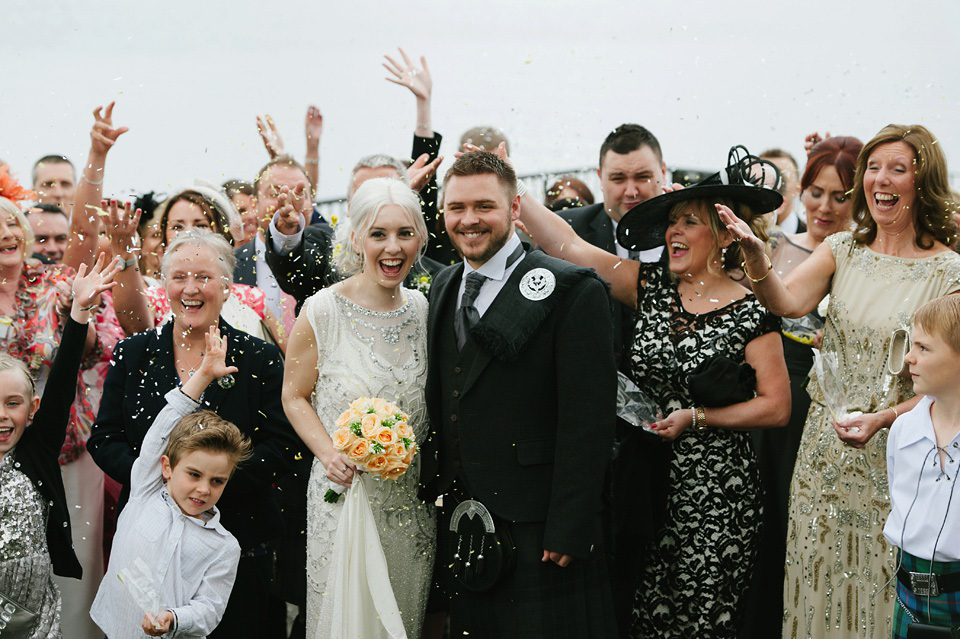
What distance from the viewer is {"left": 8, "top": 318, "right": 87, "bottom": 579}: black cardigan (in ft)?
15.3

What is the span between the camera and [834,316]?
4590 mm

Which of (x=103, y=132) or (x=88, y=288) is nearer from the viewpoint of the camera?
(x=88, y=288)

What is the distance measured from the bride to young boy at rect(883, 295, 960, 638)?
6.49 ft

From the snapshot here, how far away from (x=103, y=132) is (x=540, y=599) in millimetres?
3323

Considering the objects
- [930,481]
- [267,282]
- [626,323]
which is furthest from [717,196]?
[267,282]

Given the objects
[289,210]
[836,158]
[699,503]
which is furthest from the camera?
[836,158]

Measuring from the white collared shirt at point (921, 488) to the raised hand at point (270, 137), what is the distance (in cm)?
461

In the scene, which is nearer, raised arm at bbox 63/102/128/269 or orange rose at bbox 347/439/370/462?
orange rose at bbox 347/439/370/462

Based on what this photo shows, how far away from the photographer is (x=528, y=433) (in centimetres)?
418

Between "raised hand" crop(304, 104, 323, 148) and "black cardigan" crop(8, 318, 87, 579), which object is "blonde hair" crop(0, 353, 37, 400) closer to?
"black cardigan" crop(8, 318, 87, 579)

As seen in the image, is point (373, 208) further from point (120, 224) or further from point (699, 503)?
point (699, 503)

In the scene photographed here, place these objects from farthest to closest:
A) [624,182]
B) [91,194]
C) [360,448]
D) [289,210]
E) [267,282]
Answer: [267,282]
[624,182]
[91,194]
[289,210]
[360,448]

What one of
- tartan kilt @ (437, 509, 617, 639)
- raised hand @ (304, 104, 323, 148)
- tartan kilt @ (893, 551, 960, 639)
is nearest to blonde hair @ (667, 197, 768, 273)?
tartan kilt @ (437, 509, 617, 639)

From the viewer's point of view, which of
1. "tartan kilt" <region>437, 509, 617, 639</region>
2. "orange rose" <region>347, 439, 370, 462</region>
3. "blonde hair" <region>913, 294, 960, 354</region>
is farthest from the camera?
"tartan kilt" <region>437, 509, 617, 639</region>
